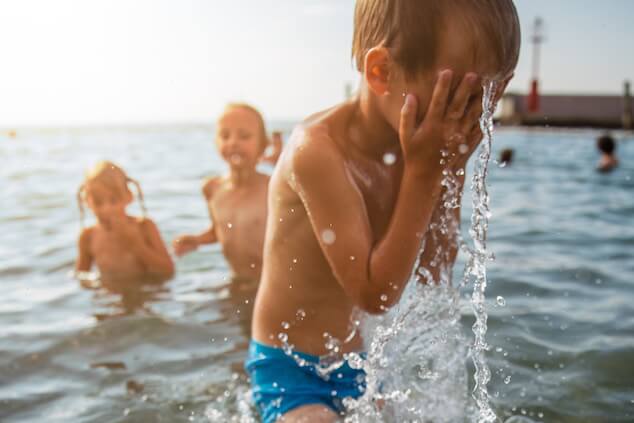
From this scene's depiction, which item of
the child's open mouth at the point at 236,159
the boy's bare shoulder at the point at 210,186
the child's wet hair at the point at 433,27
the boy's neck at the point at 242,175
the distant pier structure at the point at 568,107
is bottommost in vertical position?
the distant pier structure at the point at 568,107

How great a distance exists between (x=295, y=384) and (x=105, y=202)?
2979mm

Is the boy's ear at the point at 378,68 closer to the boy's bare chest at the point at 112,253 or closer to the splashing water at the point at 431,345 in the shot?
the splashing water at the point at 431,345

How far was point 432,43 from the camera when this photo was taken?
60.5 inches

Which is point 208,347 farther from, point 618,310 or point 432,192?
point 618,310

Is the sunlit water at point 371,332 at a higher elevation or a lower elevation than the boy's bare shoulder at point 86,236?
lower

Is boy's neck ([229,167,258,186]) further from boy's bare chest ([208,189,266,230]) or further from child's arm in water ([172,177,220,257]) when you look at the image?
child's arm in water ([172,177,220,257])

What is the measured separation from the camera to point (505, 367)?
2918 mm

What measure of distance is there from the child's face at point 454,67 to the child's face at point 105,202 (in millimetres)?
3354

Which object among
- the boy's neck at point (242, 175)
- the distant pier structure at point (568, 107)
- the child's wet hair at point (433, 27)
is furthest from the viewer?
the distant pier structure at point (568, 107)

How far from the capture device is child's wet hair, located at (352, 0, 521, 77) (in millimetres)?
1509

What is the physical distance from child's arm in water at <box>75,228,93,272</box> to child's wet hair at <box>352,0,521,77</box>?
12.2ft

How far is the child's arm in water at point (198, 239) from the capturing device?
4.28m

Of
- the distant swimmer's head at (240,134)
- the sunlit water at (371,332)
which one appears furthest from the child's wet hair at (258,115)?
the sunlit water at (371,332)

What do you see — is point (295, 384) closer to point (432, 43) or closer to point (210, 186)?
point (432, 43)
